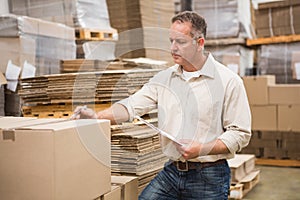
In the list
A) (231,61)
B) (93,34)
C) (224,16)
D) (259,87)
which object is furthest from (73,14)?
(259,87)

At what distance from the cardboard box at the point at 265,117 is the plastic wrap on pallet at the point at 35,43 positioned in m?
2.95

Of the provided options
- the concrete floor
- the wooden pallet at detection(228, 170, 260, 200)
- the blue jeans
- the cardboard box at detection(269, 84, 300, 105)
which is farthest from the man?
the cardboard box at detection(269, 84, 300, 105)

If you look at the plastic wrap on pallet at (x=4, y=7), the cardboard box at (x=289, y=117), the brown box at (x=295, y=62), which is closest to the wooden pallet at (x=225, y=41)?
the brown box at (x=295, y=62)

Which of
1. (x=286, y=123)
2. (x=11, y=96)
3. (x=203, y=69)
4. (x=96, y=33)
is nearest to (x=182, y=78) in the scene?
(x=203, y=69)

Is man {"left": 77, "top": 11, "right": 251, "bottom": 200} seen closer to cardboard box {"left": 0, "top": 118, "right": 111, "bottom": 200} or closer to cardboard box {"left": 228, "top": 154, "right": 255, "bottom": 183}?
cardboard box {"left": 0, "top": 118, "right": 111, "bottom": 200}

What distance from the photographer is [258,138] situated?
7.13 meters

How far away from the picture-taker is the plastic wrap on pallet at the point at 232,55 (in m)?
7.49

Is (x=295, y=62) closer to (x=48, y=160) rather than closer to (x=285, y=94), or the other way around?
(x=285, y=94)

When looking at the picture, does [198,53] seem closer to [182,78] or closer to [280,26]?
[182,78]

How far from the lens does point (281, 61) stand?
298 inches

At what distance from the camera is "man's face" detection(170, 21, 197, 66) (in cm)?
299

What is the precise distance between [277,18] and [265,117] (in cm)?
168

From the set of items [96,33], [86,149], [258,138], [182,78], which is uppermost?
[96,33]

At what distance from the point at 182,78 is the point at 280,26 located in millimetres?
4978
